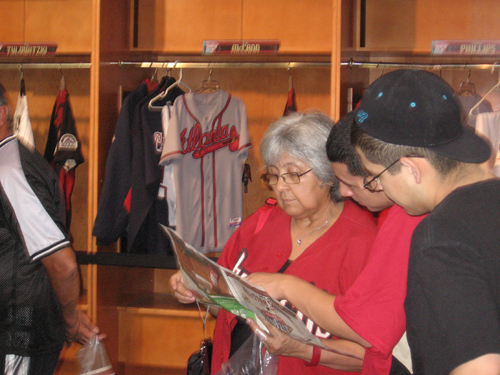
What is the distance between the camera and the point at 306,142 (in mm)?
1549

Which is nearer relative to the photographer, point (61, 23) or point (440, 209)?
point (440, 209)

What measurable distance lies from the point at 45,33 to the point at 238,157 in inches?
64.4

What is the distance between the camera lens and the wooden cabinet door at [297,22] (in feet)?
10.4

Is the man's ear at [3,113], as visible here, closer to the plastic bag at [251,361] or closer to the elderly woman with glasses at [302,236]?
the elderly woman with glasses at [302,236]

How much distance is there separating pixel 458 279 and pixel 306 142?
0.87 m

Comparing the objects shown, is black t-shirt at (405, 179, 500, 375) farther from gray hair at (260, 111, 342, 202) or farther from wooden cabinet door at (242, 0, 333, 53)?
wooden cabinet door at (242, 0, 333, 53)

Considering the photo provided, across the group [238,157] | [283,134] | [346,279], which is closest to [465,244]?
[346,279]

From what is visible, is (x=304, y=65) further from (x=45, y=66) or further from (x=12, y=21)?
(x=12, y=21)

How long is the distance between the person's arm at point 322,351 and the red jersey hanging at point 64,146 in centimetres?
202

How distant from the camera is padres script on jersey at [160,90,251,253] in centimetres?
299

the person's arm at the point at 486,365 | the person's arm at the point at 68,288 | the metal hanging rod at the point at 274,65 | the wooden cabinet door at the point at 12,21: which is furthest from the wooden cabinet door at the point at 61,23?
the person's arm at the point at 486,365

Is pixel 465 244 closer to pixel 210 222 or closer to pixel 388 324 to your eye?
pixel 388 324

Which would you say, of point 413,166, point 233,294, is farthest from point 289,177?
point 413,166

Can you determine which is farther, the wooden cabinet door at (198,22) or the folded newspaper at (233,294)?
the wooden cabinet door at (198,22)
